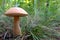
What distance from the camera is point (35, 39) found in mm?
1586

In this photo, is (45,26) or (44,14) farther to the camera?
(44,14)

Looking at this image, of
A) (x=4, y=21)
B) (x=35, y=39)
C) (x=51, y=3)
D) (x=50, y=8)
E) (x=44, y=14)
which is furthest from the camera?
(x=51, y=3)

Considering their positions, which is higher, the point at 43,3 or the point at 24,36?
the point at 43,3

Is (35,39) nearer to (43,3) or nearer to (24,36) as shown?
(24,36)

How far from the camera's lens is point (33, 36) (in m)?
1.60

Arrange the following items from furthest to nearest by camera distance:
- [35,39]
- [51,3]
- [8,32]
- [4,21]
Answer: [51,3], [4,21], [8,32], [35,39]

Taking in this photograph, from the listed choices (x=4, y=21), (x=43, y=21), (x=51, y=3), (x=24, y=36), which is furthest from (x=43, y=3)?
(x=24, y=36)

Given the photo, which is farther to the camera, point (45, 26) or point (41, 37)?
point (45, 26)

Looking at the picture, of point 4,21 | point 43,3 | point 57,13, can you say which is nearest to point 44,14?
point 57,13

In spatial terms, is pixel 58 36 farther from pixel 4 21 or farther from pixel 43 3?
pixel 43 3

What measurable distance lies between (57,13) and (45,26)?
Answer: 1.80ft

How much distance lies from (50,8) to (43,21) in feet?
1.78

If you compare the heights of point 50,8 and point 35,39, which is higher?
point 50,8

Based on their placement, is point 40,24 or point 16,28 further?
point 40,24
